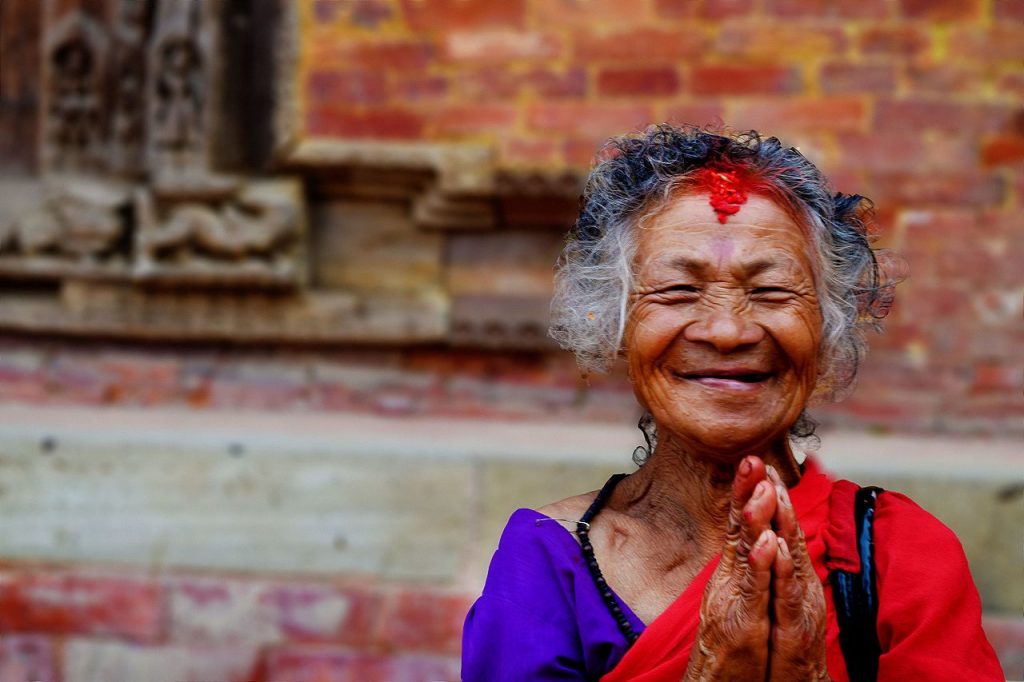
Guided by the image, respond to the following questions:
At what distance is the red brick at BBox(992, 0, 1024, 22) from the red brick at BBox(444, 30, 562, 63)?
149 centimetres

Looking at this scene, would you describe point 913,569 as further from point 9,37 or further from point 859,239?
point 9,37

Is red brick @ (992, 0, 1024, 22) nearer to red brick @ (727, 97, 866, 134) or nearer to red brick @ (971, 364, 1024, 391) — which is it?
red brick @ (727, 97, 866, 134)

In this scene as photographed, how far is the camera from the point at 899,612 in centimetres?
181

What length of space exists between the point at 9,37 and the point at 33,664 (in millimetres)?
2544

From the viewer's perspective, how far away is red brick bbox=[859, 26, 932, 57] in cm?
383

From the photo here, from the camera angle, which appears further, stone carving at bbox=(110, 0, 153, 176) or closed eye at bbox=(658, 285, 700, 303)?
stone carving at bbox=(110, 0, 153, 176)

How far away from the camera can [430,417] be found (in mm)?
4105

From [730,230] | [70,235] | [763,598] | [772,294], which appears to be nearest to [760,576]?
[763,598]

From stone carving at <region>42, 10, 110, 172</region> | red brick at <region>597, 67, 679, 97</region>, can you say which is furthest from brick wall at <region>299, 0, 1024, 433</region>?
stone carving at <region>42, 10, 110, 172</region>

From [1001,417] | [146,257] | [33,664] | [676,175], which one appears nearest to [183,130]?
[146,257]

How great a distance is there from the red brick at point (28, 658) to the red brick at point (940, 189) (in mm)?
3298

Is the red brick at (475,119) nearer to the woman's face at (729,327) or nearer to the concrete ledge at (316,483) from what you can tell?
the concrete ledge at (316,483)

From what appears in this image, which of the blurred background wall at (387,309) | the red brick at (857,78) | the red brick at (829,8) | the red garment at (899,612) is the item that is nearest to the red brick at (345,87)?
the blurred background wall at (387,309)

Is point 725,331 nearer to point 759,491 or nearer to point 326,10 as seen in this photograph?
point 759,491
